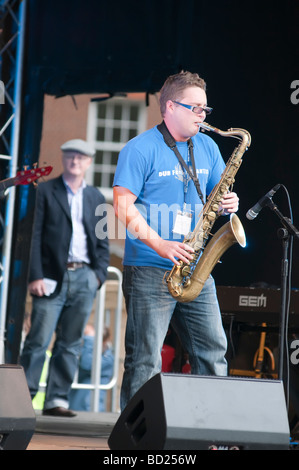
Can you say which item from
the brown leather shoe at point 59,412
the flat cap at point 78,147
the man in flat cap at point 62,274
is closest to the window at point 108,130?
the flat cap at point 78,147

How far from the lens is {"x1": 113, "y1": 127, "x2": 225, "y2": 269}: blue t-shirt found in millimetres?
3842

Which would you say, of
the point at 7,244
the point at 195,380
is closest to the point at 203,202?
the point at 195,380

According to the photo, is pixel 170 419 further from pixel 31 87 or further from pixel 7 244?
pixel 31 87

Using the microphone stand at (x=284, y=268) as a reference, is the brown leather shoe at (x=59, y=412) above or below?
below

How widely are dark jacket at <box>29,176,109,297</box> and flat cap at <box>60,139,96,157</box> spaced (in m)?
0.27

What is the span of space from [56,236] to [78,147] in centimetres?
77

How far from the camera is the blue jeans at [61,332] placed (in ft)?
19.2

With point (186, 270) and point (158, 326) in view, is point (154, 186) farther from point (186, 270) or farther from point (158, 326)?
point (158, 326)

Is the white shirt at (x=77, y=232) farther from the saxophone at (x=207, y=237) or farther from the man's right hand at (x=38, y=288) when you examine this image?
the saxophone at (x=207, y=237)

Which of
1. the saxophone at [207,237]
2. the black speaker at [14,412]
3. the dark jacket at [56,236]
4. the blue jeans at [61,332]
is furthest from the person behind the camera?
the dark jacket at [56,236]

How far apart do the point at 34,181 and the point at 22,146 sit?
0.51 m

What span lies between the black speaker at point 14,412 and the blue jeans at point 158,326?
650 mm
